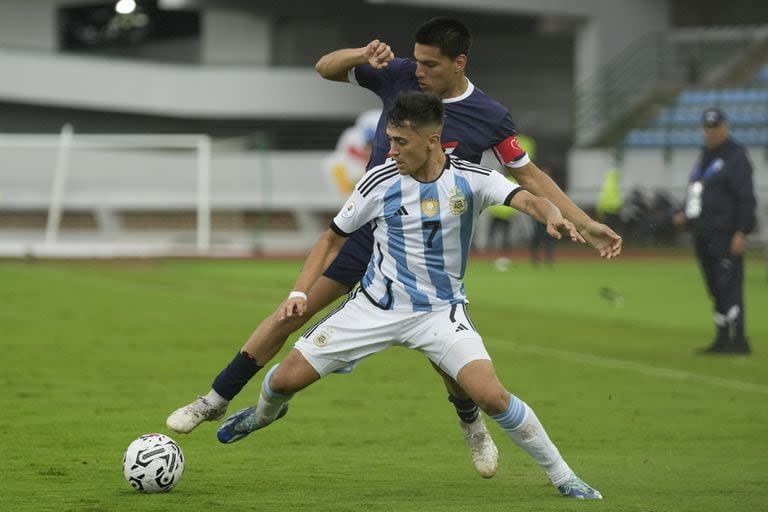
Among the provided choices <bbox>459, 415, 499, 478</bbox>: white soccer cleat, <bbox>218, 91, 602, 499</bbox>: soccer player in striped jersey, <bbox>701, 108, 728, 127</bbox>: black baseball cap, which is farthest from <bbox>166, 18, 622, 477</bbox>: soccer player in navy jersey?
<bbox>701, 108, 728, 127</bbox>: black baseball cap

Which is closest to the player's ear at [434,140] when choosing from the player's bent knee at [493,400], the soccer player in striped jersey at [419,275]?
the soccer player in striped jersey at [419,275]

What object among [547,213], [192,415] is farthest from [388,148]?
[192,415]

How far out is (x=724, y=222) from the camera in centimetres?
1532

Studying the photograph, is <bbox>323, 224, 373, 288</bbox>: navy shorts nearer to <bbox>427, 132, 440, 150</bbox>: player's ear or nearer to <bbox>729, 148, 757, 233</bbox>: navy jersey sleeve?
<bbox>427, 132, 440, 150</bbox>: player's ear

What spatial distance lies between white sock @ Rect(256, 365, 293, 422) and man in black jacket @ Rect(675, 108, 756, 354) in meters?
7.97

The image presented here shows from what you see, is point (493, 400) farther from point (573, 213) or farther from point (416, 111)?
point (416, 111)

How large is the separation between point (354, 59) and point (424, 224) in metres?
1.13

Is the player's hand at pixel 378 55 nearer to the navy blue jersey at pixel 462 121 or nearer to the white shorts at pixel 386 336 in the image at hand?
the navy blue jersey at pixel 462 121

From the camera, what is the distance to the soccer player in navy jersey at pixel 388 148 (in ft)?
27.0

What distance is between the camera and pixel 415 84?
848 cm

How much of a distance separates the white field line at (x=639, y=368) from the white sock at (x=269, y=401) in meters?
5.70

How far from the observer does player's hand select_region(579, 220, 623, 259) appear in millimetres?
7238

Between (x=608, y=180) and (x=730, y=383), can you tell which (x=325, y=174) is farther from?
(x=730, y=383)

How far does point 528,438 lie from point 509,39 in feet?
125
